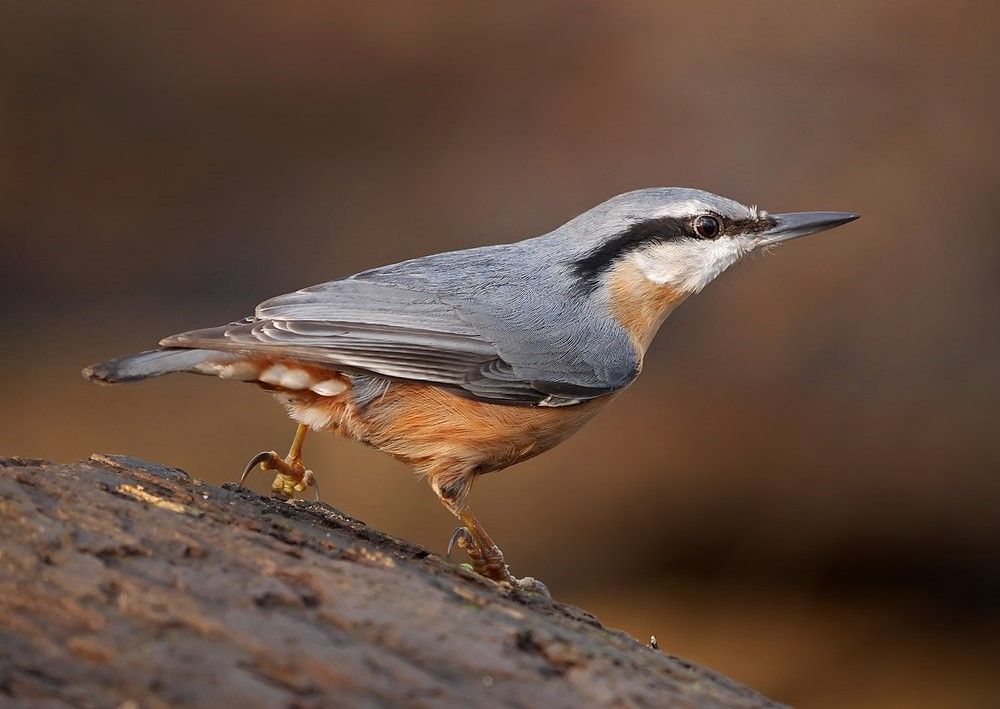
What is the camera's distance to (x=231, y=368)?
12.9ft

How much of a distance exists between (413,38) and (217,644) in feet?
24.1

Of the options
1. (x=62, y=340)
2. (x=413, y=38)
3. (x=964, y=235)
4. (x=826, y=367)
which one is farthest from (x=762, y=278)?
(x=62, y=340)

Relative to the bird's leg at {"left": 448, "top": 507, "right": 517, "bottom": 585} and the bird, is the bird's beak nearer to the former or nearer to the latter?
the bird

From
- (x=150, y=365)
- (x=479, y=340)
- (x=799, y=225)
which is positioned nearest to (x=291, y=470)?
(x=479, y=340)

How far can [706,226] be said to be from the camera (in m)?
4.70

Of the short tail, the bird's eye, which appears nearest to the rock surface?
the short tail

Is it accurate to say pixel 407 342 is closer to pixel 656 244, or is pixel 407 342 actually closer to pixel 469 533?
pixel 469 533

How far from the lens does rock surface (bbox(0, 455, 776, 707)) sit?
2.57m

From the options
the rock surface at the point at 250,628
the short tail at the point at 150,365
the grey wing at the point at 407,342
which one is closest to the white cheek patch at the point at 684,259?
the grey wing at the point at 407,342

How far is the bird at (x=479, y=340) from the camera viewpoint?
13.3ft

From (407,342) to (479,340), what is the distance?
296mm

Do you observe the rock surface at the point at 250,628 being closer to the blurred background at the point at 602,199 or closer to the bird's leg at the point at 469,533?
the bird's leg at the point at 469,533

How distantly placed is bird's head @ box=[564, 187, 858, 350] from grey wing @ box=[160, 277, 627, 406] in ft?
1.22

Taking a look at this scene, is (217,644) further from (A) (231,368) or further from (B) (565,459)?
(B) (565,459)
